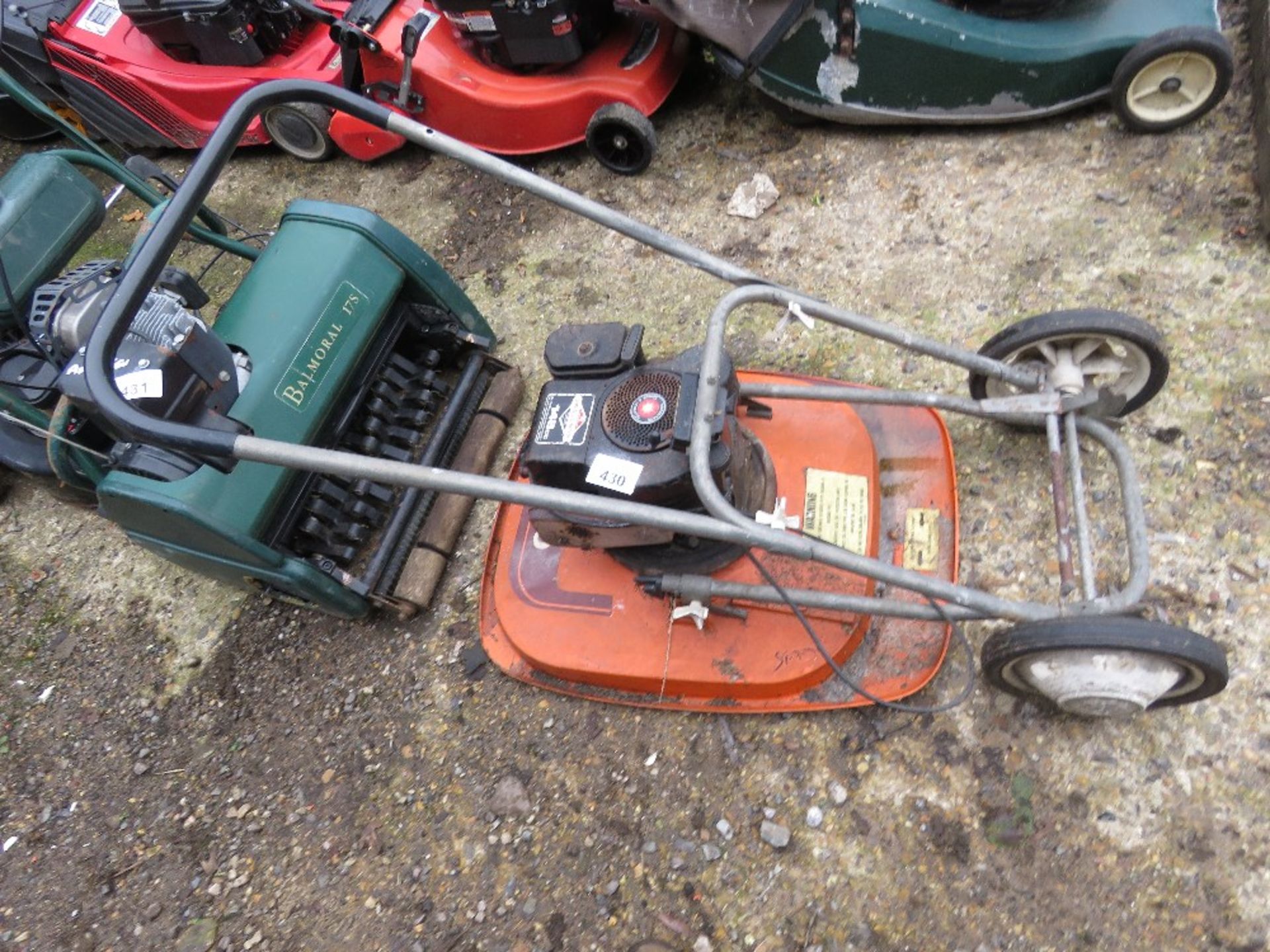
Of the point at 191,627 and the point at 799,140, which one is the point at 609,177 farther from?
the point at 191,627

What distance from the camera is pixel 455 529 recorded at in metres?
2.40

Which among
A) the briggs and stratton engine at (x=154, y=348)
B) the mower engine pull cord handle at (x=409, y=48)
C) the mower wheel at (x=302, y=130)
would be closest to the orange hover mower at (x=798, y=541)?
the briggs and stratton engine at (x=154, y=348)

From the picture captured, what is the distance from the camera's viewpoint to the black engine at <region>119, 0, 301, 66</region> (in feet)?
10.1

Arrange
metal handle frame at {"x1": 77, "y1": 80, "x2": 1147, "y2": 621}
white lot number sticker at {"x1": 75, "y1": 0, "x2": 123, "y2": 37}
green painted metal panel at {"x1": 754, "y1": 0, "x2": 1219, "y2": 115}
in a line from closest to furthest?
metal handle frame at {"x1": 77, "y1": 80, "x2": 1147, "y2": 621}, green painted metal panel at {"x1": 754, "y1": 0, "x2": 1219, "y2": 115}, white lot number sticker at {"x1": 75, "y1": 0, "x2": 123, "y2": 37}

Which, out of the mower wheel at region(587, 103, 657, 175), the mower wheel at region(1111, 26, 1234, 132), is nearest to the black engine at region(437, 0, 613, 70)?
the mower wheel at region(587, 103, 657, 175)

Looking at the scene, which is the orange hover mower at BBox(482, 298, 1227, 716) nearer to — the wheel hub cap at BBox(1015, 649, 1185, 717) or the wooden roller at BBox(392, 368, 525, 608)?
the wheel hub cap at BBox(1015, 649, 1185, 717)

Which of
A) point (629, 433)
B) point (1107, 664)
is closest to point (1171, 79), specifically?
point (1107, 664)

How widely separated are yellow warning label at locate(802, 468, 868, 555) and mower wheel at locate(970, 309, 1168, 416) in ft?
1.36

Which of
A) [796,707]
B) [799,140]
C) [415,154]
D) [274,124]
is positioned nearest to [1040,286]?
[799,140]

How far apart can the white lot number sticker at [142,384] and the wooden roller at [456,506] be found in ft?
2.32

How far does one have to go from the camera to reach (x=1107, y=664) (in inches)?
61.9

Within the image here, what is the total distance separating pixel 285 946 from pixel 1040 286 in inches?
105

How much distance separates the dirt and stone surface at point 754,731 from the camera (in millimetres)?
1795

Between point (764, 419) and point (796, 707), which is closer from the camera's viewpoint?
point (796, 707)
